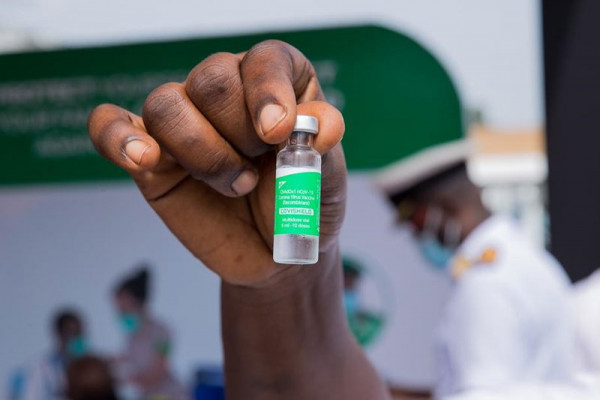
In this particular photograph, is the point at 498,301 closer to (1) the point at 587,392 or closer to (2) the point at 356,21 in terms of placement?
(2) the point at 356,21

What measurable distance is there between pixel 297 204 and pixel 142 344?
4028 mm

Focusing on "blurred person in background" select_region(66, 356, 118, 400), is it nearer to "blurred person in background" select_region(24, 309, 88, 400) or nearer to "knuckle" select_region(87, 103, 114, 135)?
"blurred person in background" select_region(24, 309, 88, 400)

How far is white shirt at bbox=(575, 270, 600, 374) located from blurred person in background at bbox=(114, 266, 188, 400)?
2.56 metres

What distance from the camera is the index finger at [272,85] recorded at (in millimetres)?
1131

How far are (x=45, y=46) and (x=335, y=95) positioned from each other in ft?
5.87

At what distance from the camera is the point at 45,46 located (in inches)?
208

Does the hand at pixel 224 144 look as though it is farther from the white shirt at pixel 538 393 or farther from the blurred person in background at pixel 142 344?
the blurred person in background at pixel 142 344

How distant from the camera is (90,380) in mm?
5078

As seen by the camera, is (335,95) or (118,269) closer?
(335,95)

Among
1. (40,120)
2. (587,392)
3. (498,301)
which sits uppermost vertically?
(40,120)

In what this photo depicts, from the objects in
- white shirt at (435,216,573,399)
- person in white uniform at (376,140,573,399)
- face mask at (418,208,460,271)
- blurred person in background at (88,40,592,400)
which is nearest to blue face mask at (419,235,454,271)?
face mask at (418,208,460,271)

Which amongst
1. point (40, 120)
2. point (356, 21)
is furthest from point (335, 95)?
point (40, 120)

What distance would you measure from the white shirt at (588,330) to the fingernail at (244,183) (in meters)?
1.60

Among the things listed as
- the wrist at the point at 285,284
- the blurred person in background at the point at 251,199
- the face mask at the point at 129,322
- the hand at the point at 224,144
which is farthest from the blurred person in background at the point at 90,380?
the hand at the point at 224,144
